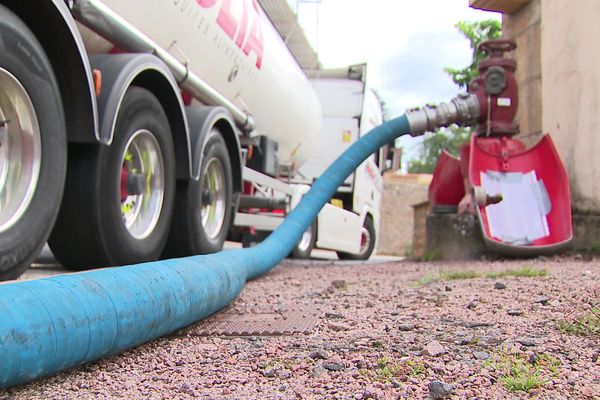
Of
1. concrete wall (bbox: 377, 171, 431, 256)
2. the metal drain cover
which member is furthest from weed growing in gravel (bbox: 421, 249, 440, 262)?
concrete wall (bbox: 377, 171, 431, 256)

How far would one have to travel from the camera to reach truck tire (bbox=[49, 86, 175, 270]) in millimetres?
3166

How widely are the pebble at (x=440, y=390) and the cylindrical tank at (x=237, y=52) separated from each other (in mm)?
2656

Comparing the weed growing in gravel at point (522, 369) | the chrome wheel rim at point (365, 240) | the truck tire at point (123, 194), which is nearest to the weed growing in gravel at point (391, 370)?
the weed growing in gravel at point (522, 369)

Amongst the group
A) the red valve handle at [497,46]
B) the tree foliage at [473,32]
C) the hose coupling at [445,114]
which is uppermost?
the tree foliage at [473,32]

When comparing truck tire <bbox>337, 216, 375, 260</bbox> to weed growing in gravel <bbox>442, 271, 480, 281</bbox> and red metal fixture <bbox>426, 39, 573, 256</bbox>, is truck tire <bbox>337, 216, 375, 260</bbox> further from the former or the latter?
weed growing in gravel <bbox>442, 271, 480, 281</bbox>

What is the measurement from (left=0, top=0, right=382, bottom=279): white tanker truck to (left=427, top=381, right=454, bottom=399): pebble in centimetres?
163

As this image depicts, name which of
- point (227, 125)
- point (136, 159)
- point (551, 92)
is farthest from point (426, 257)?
point (136, 159)

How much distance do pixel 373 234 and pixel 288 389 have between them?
10540 mm

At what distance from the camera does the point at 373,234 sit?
12273 millimetres

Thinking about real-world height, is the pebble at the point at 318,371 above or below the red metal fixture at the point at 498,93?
below

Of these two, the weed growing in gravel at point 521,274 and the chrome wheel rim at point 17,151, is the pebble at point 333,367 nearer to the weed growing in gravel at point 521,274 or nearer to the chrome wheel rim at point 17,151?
the chrome wheel rim at point 17,151

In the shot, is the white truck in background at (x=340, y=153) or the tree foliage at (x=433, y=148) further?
the tree foliage at (x=433, y=148)

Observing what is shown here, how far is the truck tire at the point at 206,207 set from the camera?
179 inches

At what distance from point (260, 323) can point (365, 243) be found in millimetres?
9390
